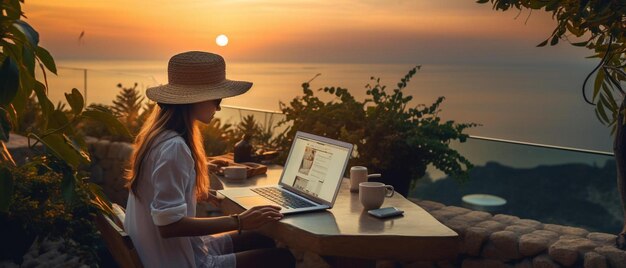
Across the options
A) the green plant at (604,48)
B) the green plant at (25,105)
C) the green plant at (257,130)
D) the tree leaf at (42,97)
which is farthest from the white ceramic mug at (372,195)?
the green plant at (257,130)

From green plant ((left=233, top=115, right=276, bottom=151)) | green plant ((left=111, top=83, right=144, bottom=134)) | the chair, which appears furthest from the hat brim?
green plant ((left=111, top=83, right=144, bottom=134))

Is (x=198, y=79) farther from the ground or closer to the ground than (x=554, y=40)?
closer to the ground

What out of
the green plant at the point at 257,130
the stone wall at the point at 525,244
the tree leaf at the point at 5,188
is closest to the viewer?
the tree leaf at the point at 5,188

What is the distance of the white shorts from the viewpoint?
110 inches

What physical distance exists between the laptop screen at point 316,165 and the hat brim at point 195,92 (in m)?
0.45

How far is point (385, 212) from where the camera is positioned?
291 centimetres

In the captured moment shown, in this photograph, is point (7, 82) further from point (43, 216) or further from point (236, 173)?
point (43, 216)

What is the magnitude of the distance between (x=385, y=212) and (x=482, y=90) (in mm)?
3464

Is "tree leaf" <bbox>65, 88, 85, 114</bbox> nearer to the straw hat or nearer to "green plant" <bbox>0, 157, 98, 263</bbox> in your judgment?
the straw hat

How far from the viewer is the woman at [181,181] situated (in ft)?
8.30

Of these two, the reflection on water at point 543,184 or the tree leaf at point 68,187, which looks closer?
the tree leaf at point 68,187

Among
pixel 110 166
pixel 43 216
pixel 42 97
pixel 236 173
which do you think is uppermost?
pixel 42 97

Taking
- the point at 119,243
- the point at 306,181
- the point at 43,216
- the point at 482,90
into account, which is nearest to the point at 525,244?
the point at 306,181

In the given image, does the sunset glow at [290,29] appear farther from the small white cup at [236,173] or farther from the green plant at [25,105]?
the green plant at [25,105]
